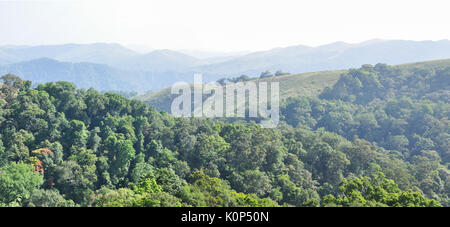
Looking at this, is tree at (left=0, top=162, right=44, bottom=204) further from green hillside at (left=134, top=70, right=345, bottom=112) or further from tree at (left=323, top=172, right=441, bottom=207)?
green hillside at (left=134, top=70, right=345, bottom=112)

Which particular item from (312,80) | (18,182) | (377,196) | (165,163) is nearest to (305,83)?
(312,80)

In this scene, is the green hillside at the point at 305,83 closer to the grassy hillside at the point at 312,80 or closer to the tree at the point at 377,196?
the grassy hillside at the point at 312,80

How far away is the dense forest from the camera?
81.7 ft

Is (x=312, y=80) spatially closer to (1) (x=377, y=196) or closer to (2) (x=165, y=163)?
(2) (x=165, y=163)

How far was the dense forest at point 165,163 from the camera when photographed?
981 inches

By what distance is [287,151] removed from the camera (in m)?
42.3

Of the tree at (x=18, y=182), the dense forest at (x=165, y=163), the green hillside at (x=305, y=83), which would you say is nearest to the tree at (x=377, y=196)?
the dense forest at (x=165, y=163)

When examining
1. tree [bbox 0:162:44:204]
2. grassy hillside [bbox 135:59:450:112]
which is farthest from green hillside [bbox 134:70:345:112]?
tree [bbox 0:162:44:204]
